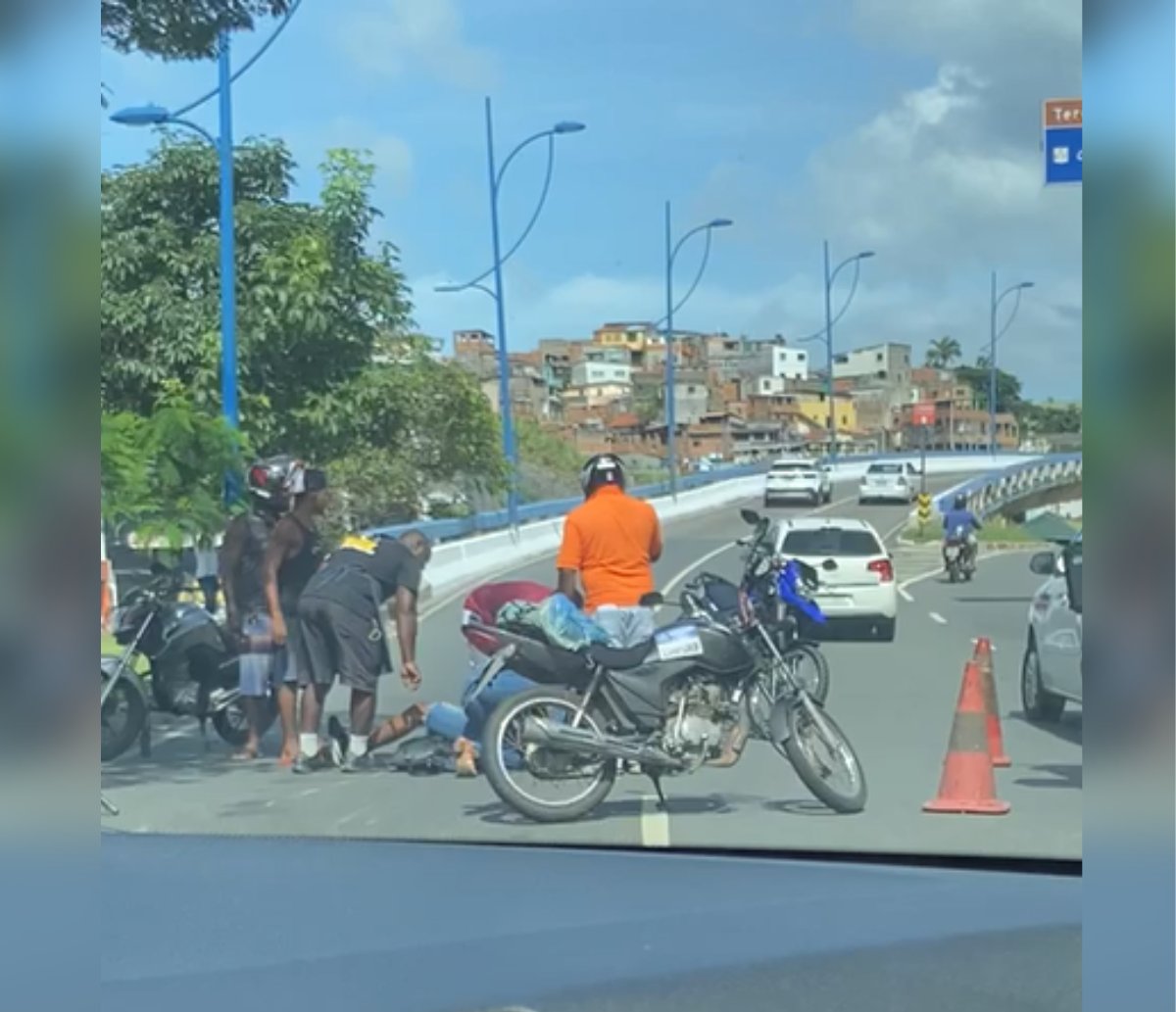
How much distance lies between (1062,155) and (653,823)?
2.26 m

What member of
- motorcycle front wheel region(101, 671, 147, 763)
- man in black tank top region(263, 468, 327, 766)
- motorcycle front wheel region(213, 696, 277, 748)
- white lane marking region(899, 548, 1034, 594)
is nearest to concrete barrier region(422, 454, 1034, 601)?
white lane marking region(899, 548, 1034, 594)

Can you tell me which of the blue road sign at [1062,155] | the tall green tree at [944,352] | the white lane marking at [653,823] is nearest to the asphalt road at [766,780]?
the white lane marking at [653,823]

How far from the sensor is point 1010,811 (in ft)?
16.9

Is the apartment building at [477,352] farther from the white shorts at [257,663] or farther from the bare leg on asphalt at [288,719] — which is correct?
the bare leg on asphalt at [288,719]

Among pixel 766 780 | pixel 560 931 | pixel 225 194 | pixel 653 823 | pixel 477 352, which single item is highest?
pixel 225 194

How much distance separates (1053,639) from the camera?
16.1 ft

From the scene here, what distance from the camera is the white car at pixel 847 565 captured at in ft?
17.5

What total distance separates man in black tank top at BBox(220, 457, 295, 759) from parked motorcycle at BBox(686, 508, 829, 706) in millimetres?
1284

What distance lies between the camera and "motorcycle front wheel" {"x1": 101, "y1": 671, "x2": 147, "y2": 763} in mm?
4879

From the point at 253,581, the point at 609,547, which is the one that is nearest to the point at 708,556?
the point at 609,547

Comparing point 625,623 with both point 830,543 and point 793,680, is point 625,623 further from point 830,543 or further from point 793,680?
point 830,543

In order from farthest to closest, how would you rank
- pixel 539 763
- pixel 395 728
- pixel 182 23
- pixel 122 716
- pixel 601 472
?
pixel 539 763 → pixel 601 472 → pixel 395 728 → pixel 122 716 → pixel 182 23

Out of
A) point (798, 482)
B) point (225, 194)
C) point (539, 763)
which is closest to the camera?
point (225, 194)
